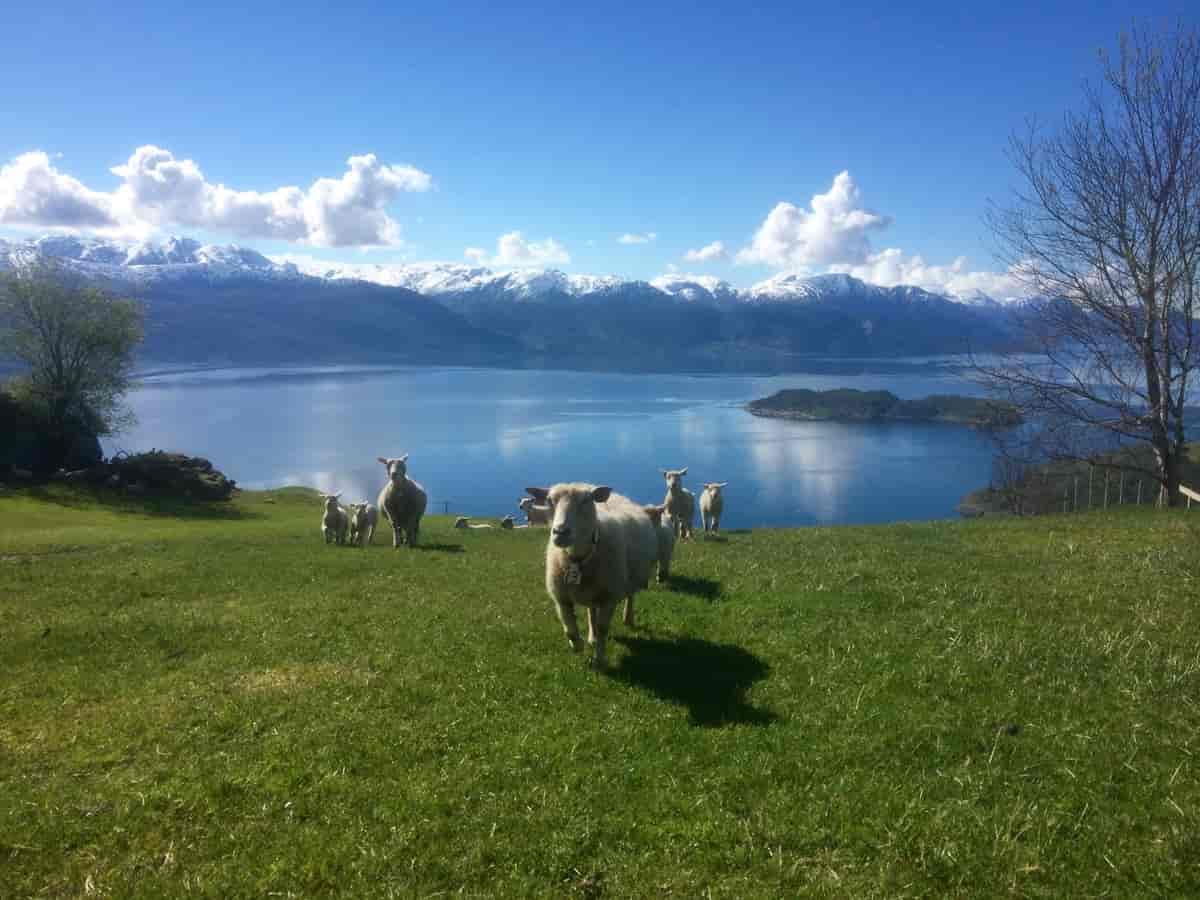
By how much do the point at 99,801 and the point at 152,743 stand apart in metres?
1.09

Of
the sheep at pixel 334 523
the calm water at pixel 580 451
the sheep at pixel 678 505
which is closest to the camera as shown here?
the sheep at pixel 678 505

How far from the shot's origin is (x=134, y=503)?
4194 centimetres

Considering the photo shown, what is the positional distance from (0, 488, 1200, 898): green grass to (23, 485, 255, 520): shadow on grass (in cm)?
3096

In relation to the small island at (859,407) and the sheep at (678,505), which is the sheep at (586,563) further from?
the small island at (859,407)

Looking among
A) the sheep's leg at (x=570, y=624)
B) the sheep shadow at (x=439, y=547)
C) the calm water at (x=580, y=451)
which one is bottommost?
the calm water at (x=580, y=451)

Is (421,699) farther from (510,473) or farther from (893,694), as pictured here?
(510,473)

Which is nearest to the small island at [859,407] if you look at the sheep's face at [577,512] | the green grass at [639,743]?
the green grass at [639,743]

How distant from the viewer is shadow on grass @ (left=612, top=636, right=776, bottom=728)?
726 centimetres

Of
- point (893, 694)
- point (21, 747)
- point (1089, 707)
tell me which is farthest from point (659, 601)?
point (21, 747)


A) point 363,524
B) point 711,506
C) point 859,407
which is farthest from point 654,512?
point 859,407

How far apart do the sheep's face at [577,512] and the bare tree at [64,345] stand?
55559 mm

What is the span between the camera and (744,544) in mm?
19344

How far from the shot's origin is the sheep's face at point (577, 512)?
8.85 metres

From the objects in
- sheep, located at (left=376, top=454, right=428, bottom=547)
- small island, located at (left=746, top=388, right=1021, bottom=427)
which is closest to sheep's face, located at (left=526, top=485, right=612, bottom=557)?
sheep, located at (left=376, top=454, right=428, bottom=547)
